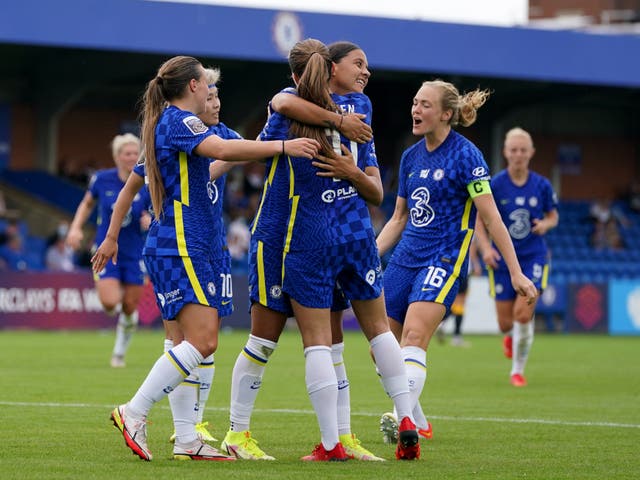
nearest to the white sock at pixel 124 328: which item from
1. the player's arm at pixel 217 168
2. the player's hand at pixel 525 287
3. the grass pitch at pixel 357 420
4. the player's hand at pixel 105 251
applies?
the grass pitch at pixel 357 420

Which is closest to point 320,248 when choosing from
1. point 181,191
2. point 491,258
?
point 181,191

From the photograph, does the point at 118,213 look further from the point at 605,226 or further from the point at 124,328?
the point at 605,226

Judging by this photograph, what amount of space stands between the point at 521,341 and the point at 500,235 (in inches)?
214

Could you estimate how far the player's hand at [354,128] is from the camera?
6.70m

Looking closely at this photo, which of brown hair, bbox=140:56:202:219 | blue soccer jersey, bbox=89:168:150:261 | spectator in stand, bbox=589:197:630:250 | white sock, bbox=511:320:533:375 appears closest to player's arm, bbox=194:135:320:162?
brown hair, bbox=140:56:202:219

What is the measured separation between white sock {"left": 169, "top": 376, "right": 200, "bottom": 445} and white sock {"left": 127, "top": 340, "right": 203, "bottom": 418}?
220 mm

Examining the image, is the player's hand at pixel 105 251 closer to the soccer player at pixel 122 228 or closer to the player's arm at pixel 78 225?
the player's arm at pixel 78 225

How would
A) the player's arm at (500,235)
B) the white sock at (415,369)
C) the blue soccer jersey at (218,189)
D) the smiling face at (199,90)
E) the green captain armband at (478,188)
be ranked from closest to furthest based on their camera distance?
the smiling face at (199,90) < the blue soccer jersey at (218,189) < the player's arm at (500,235) < the white sock at (415,369) < the green captain armband at (478,188)

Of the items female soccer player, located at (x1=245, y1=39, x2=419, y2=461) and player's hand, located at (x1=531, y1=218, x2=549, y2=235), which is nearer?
female soccer player, located at (x1=245, y1=39, x2=419, y2=461)

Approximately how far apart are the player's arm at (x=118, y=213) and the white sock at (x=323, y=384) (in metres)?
1.34

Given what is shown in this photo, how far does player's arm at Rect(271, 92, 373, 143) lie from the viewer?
6609 millimetres

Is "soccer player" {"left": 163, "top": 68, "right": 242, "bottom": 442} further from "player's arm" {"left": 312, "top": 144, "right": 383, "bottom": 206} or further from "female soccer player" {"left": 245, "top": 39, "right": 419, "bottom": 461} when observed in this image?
"player's arm" {"left": 312, "top": 144, "right": 383, "bottom": 206}

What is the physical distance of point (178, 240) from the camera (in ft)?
21.9

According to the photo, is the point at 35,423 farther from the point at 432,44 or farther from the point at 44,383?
the point at 432,44
